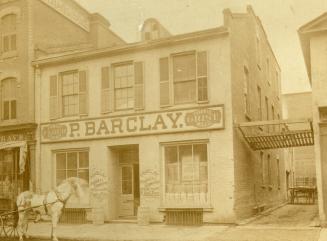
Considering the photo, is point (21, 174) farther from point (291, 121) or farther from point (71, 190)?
point (291, 121)

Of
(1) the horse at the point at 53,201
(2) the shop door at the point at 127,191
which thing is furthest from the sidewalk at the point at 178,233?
(2) the shop door at the point at 127,191

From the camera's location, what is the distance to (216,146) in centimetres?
1666

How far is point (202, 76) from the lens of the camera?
56.3 feet

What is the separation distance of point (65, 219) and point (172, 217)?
15.9 feet

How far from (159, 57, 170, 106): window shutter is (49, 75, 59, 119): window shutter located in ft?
15.9

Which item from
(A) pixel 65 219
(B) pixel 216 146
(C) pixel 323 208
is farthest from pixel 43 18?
(C) pixel 323 208

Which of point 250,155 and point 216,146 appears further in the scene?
point 250,155

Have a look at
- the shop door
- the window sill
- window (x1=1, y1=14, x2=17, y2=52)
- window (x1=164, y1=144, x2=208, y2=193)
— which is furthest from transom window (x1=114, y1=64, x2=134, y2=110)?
window (x1=1, y1=14, x2=17, y2=52)

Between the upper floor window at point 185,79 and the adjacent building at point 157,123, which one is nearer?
the adjacent building at point 157,123

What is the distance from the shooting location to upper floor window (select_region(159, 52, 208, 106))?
17.1 m

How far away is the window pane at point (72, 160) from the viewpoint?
63.9 ft

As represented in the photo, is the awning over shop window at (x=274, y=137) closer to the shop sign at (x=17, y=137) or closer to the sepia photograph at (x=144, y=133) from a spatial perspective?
the sepia photograph at (x=144, y=133)

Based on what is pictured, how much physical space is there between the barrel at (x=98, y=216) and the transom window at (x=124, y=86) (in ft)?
13.3

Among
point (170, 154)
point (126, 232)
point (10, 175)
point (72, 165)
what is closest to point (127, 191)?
point (72, 165)
